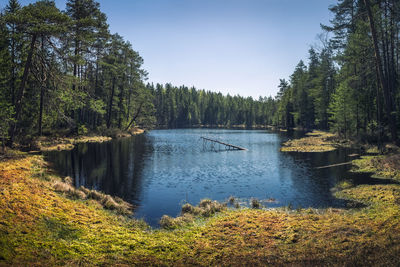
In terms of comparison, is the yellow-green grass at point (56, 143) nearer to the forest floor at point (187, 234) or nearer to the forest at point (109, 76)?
the forest at point (109, 76)

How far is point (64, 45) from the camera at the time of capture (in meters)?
22.5

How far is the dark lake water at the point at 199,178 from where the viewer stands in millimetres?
15648

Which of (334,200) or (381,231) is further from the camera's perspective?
(334,200)

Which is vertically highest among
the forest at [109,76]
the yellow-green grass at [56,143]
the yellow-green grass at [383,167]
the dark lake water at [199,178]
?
the forest at [109,76]

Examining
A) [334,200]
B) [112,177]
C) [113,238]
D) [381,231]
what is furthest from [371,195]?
[112,177]

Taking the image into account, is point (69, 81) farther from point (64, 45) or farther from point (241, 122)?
point (241, 122)

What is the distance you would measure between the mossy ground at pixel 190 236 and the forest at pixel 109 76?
13581mm

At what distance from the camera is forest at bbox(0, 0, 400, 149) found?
21984 millimetres

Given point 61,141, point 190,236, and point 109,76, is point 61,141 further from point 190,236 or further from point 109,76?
point 190,236

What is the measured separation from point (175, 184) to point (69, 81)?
514 inches

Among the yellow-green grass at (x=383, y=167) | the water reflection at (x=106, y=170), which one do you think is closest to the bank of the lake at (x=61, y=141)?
the water reflection at (x=106, y=170)

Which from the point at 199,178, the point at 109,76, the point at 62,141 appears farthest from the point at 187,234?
the point at 109,76

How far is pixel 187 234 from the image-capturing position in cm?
963

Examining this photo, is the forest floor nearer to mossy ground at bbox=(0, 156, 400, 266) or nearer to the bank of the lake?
mossy ground at bbox=(0, 156, 400, 266)
